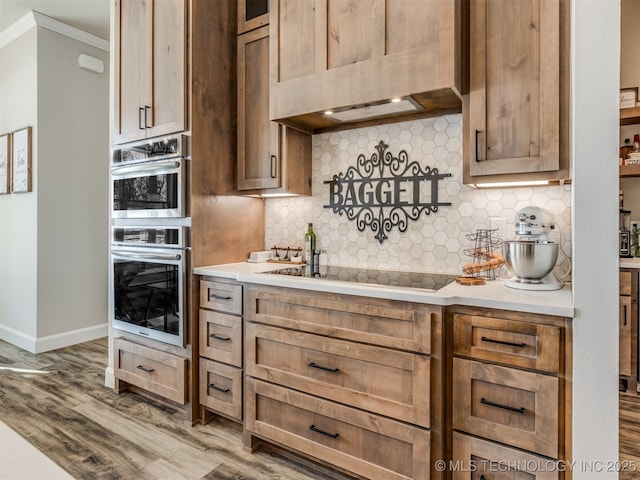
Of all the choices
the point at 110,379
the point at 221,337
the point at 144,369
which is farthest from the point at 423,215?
the point at 110,379

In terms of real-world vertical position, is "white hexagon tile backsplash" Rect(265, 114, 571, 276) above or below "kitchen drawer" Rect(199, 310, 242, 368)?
above

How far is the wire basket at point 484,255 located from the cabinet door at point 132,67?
2172mm

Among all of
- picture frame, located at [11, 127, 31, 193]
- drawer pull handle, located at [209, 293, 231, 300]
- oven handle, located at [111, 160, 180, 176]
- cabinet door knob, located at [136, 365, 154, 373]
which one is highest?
picture frame, located at [11, 127, 31, 193]

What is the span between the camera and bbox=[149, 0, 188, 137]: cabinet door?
2350 millimetres

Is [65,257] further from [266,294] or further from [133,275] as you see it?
[266,294]

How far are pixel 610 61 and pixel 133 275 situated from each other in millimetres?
2736

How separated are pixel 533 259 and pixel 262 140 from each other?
1676mm

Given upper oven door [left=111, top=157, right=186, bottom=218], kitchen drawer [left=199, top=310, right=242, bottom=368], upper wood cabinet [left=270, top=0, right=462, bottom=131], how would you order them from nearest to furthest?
upper wood cabinet [left=270, top=0, right=462, bottom=131] < kitchen drawer [left=199, top=310, right=242, bottom=368] < upper oven door [left=111, top=157, right=186, bottom=218]

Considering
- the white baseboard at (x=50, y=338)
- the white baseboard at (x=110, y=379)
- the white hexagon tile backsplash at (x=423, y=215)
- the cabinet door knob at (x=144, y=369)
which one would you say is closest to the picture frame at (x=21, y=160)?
the white baseboard at (x=50, y=338)

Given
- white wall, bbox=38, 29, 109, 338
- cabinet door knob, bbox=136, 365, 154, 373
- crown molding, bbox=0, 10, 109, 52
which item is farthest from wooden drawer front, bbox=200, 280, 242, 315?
crown molding, bbox=0, 10, 109, 52

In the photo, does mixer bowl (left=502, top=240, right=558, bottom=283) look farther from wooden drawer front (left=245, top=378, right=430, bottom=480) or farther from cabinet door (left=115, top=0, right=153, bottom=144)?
cabinet door (left=115, top=0, right=153, bottom=144)

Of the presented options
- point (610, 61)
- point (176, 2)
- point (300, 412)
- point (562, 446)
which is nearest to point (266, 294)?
point (300, 412)

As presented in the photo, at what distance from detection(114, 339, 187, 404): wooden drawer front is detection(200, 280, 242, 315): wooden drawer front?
0.41 metres

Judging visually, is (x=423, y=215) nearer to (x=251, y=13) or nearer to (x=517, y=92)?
(x=517, y=92)
